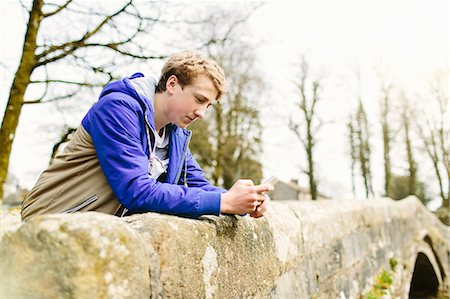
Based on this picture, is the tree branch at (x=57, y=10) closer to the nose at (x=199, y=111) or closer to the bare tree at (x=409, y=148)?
the nose at (x=199, y=111)

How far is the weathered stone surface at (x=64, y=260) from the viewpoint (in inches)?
34.6

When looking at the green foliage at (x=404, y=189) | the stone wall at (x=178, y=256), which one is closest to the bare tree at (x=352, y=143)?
the green foliage at (x=404, y=189)

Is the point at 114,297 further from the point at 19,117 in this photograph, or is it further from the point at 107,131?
the point at 19,117

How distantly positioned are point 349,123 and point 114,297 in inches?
1001

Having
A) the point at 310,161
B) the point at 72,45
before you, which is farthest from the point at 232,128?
the point at 72,45

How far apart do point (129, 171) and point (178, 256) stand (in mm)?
386

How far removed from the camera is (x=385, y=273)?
16.7 ft

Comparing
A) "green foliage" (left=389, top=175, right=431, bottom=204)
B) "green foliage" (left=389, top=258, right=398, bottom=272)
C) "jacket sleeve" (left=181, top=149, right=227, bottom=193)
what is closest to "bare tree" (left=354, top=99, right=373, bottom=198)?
"green foliage" (left=389, top=175, right=431, bottom=204)

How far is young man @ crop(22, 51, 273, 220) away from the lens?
1.45 m

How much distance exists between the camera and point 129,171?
4.74 ft

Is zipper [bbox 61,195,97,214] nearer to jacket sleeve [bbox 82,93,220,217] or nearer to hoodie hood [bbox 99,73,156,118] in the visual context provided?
jacket sleeve [bbox 82,93,220,217]

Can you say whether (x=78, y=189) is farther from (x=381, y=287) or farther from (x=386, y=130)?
(x=386, y=130)

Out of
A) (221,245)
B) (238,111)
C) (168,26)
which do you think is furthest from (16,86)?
(238,111)

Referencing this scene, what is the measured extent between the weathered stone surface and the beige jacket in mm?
595
